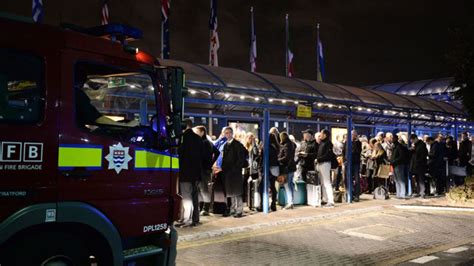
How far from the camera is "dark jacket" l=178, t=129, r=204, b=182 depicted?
9070 mm

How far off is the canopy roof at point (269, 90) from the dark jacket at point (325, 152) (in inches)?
47.6

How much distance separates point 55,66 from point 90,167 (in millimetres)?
906

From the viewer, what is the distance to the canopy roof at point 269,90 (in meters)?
10.9

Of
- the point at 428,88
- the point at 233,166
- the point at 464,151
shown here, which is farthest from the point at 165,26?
the point at 428,88

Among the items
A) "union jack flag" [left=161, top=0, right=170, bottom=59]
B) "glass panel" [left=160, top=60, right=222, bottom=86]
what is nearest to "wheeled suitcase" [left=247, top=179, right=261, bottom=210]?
"glass panel" [left=160, top=60, right=222, bottom=86]

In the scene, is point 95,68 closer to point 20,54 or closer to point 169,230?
point 20,54

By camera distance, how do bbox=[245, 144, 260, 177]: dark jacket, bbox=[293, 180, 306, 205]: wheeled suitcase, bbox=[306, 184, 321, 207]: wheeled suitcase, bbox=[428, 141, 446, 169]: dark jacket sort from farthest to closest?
bbox=[428, 141, 446, 169]: dark jacket, bbox=[293, 180, 306, 205]: wheeled suitcase, bbox=[306, 184, 321, 207]: wheeled suitcase, bbox=[245, 144, 260, 177]: dark jacket

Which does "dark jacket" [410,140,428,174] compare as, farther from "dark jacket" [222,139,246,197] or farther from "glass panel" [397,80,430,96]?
"glass panel" [397,80,430,96]

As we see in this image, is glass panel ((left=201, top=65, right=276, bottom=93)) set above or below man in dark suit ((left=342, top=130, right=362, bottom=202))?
above

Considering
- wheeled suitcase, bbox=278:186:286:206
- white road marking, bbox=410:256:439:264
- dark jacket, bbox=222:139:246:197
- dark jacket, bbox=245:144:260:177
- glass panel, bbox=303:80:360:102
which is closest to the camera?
white road marking, bbox=410:256:439:264

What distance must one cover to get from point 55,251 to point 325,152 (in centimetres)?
859

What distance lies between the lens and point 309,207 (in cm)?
1208

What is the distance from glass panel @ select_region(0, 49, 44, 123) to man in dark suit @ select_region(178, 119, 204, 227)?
501 cm

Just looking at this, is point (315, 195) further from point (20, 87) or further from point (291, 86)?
point (20, 87)
